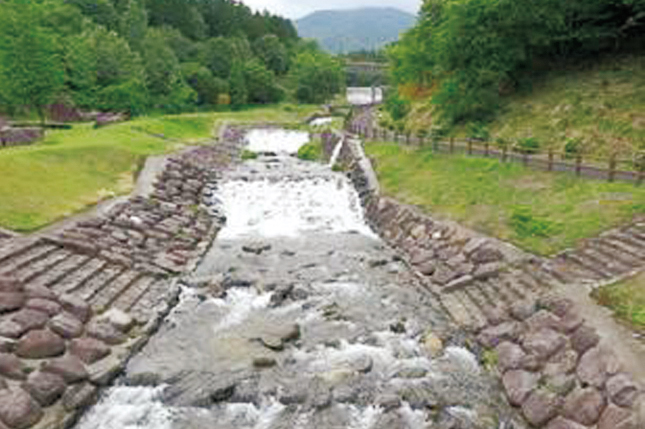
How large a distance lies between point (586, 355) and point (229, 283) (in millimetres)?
13204

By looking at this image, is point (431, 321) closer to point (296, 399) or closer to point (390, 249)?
point (296, 399)

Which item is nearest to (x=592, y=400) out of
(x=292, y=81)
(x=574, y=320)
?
(x=574, y=320)

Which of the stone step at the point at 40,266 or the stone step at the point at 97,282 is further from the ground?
the stone step at the point at 40,266

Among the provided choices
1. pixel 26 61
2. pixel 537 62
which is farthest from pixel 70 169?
pixel 537 62

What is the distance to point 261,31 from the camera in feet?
452

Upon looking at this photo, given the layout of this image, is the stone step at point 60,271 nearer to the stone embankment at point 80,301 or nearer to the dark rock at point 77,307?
the stone embankment at point 80,301

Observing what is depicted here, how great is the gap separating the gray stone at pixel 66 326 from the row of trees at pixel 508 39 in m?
33.1

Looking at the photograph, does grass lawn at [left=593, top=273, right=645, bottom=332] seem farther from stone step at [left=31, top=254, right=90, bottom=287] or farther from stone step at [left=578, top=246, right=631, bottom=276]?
stone step at [left=31, top=254, right=90, bottom=287]

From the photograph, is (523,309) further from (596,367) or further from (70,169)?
(70,169)

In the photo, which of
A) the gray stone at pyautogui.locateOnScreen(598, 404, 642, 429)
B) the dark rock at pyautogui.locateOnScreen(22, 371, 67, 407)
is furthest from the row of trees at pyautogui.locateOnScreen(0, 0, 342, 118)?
the gray stone at pyautogui.locateOnScreen(598, 404, 642, 429)

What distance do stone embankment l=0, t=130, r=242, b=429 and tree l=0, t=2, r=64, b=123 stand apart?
2371cm

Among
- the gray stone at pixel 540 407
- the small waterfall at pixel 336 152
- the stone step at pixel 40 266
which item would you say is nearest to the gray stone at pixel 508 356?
the gray stone at pixel 540 407

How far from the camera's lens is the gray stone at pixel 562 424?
507 inches

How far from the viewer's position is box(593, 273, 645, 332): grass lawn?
50.1 ft
